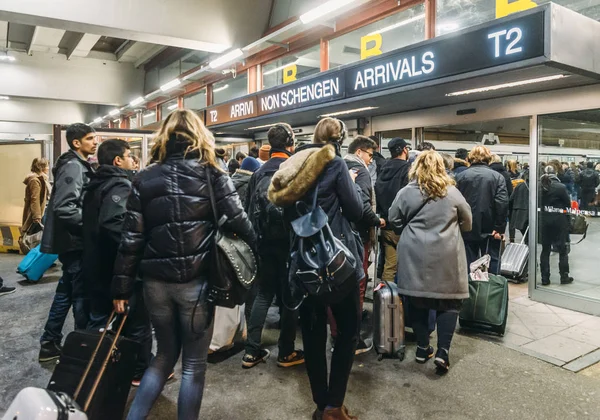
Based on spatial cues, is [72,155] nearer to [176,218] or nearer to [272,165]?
[272,165]

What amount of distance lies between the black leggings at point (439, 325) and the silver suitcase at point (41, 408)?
245 cm

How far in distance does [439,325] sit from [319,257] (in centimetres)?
155

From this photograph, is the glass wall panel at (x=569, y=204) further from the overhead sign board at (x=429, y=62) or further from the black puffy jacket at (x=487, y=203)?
the overhead sign board at (x=429, y=62)

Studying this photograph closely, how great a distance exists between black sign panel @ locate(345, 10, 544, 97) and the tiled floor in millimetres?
2366

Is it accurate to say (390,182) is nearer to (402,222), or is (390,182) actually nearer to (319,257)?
(402,222)

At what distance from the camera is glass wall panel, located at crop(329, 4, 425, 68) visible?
223 inches

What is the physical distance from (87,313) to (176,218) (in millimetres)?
1473

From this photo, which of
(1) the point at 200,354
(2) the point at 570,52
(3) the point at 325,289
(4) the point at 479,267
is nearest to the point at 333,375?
(3) the point at 325,289

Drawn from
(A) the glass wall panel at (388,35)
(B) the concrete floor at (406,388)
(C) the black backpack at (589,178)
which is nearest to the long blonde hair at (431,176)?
(B) the concrete floor at (406,388)

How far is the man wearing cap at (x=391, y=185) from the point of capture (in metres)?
4.48

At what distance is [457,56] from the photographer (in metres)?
3.71

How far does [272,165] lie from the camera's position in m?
3.37

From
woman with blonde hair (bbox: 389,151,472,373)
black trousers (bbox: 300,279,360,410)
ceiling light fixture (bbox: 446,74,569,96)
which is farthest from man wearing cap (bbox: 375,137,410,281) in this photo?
black trousers (bbox: 300,279,360,410)

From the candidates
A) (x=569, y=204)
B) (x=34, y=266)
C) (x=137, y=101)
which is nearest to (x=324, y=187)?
(x=569, y=204)
